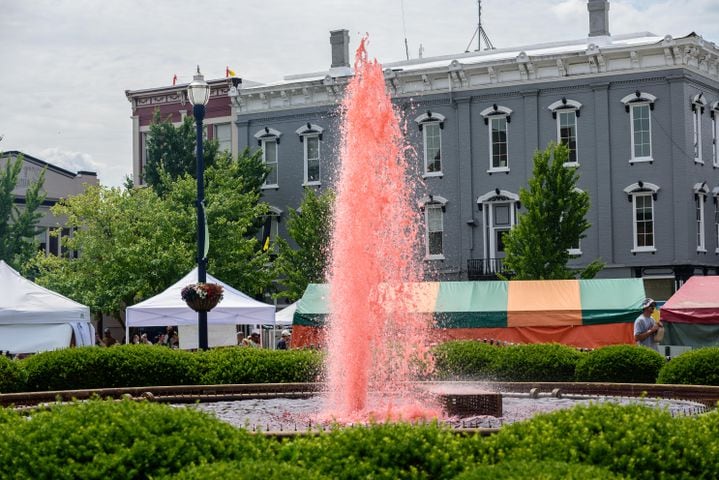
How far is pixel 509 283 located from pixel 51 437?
25522 mm

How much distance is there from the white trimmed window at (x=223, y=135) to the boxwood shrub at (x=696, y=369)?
3912 cm

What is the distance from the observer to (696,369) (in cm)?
1700

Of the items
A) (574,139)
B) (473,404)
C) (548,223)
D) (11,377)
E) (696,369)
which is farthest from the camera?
(574,139)

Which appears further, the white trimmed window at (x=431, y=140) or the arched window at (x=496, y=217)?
the white trimmed window at (x=431, y=140)

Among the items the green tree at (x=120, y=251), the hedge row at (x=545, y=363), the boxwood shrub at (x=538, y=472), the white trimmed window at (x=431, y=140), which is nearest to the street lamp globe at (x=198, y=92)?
the hedge row at (x=545, y=363)

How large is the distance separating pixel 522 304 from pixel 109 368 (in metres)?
16.0

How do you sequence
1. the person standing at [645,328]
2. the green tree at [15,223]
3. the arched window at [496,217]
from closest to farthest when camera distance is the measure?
the person standing at [645,328]
the arched window at [496,217]
the green tree at [15,223]

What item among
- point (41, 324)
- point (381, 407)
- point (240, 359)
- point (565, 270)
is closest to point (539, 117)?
point (565, 270)

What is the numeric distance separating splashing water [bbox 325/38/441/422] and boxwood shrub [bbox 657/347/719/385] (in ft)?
12.7

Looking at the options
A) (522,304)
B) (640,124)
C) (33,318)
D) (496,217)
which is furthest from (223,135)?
(33,318)

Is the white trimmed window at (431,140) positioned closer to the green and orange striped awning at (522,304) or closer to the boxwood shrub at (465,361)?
the green and orange striped awning at (522,304)

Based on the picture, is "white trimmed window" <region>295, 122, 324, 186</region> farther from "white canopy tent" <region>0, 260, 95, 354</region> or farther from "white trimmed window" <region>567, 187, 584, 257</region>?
"white canopy tent" <region>0, 260, 95, 354</region>

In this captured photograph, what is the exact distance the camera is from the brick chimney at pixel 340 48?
52.6 meters

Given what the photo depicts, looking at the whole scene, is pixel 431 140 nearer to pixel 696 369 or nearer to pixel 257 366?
pixel 257 366
